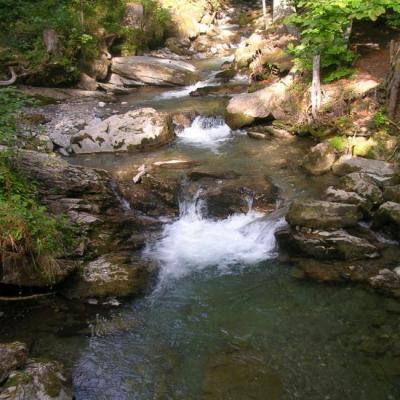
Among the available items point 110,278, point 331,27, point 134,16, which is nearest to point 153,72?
point 134,16

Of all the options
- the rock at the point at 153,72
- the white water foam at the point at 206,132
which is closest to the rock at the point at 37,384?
the white water foam at the point at 206,132

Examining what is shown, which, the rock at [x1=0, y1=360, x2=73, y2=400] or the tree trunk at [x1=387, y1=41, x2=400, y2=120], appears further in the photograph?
the tree trunk at [x1=387, y1=41, x2=400, y2=120]

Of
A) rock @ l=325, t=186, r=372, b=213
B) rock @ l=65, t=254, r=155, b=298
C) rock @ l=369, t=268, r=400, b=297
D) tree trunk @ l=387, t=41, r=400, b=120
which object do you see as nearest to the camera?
rock @ l=369, t=268, r=400, b=297

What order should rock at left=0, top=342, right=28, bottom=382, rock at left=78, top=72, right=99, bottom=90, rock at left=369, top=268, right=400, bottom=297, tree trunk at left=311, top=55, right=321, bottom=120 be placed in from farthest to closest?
rock at left=78, top=72, right=99, bottom=90 → tree trunk at left=311, top=55, right=321, bottom=120 → rock at left=369, top=268, right=400, bottom=297 → rock at left=0, top=342, right=28, bottom=382

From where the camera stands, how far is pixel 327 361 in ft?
16.5

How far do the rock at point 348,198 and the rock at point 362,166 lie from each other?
1.06 m

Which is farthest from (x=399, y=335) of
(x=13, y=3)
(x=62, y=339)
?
(x=13, y=3)

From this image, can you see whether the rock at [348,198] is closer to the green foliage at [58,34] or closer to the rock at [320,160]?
the rock at [320,160]

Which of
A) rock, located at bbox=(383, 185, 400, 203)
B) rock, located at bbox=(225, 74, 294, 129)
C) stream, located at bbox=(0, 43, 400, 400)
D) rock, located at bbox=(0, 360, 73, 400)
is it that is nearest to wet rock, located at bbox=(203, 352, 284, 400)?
stream, located at bbox=(0, 43, 400, 400)

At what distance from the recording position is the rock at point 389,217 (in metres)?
7.00

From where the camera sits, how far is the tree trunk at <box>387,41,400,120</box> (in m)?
9.33

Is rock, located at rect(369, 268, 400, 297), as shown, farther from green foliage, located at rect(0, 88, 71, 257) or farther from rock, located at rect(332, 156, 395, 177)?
green foliage, located at rect(0, 88, 71, 257)

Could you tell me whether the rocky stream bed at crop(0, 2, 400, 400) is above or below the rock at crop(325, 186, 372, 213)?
below

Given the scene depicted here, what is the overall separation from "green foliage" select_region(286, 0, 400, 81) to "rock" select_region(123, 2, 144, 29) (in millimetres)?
10755
